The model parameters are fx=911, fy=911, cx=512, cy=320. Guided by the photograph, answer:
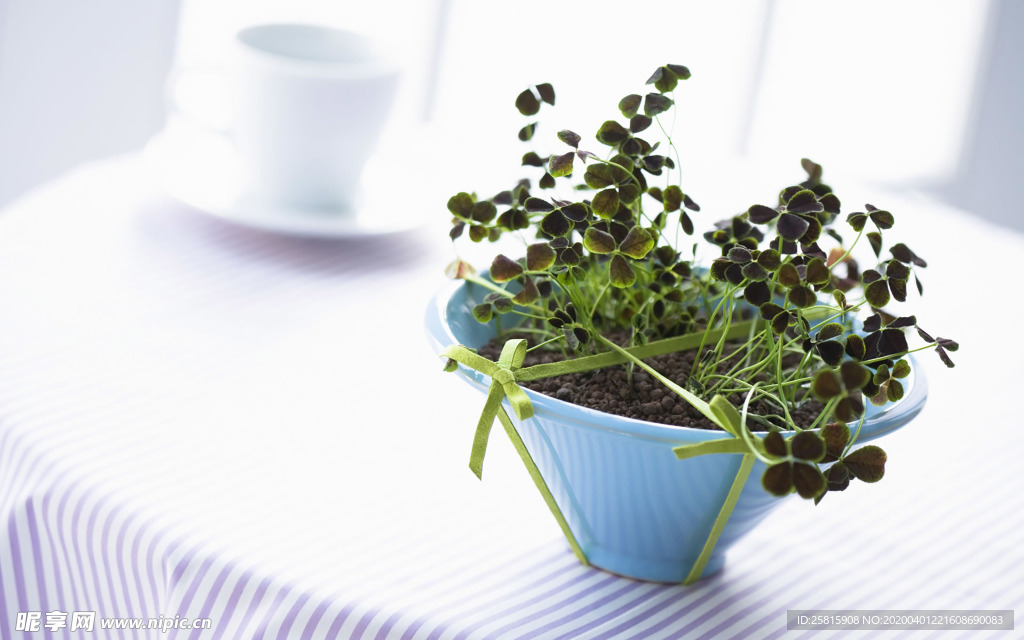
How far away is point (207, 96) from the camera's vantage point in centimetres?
96

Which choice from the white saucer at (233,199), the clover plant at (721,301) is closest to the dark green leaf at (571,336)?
the clover plant at (721,301)

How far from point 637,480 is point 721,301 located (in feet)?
0.35

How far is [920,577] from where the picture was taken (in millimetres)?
520

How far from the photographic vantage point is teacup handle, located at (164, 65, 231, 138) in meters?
0.95

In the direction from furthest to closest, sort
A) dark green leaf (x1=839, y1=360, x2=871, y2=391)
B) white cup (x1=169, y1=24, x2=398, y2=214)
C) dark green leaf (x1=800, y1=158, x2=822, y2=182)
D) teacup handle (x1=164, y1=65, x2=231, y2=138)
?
1. teacup handle (x1=164, y1=65, x2=231, y2=138)
2. white cup (x1=169, y1=24, x2=398, y2=214)
3. dark green leaf (x1=800, y1=158, x2=822, y2=182)
4. dark green leaf (x1=839, y1=360, x2=871, y2=391)

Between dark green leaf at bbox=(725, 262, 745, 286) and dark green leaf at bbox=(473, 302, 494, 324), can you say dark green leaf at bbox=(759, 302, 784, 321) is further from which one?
dark green leaf at bbox=(473, 302, 494, 324)

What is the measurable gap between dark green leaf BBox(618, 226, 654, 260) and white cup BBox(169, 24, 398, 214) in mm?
455

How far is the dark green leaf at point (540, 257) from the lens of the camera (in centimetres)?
45

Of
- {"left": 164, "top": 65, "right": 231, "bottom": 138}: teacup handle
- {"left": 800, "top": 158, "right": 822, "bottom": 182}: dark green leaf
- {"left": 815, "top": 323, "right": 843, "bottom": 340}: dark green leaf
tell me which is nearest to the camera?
{"left": 815, "top": 323, "right": 843, "bottom": 340}: dark green leaf

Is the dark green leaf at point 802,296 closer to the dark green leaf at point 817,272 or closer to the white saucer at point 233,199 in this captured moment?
the dark green leaf at point 817,272

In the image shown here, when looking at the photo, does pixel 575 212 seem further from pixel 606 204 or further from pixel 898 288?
pixel 898 288

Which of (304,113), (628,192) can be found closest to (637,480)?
(628,192)

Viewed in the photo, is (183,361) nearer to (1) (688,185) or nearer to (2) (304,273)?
(2) (304,273)

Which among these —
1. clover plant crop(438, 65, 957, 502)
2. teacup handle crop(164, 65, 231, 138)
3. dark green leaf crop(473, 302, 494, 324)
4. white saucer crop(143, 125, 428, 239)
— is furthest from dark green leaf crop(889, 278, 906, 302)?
teacup handle crop(164, 65, 231, 138)
